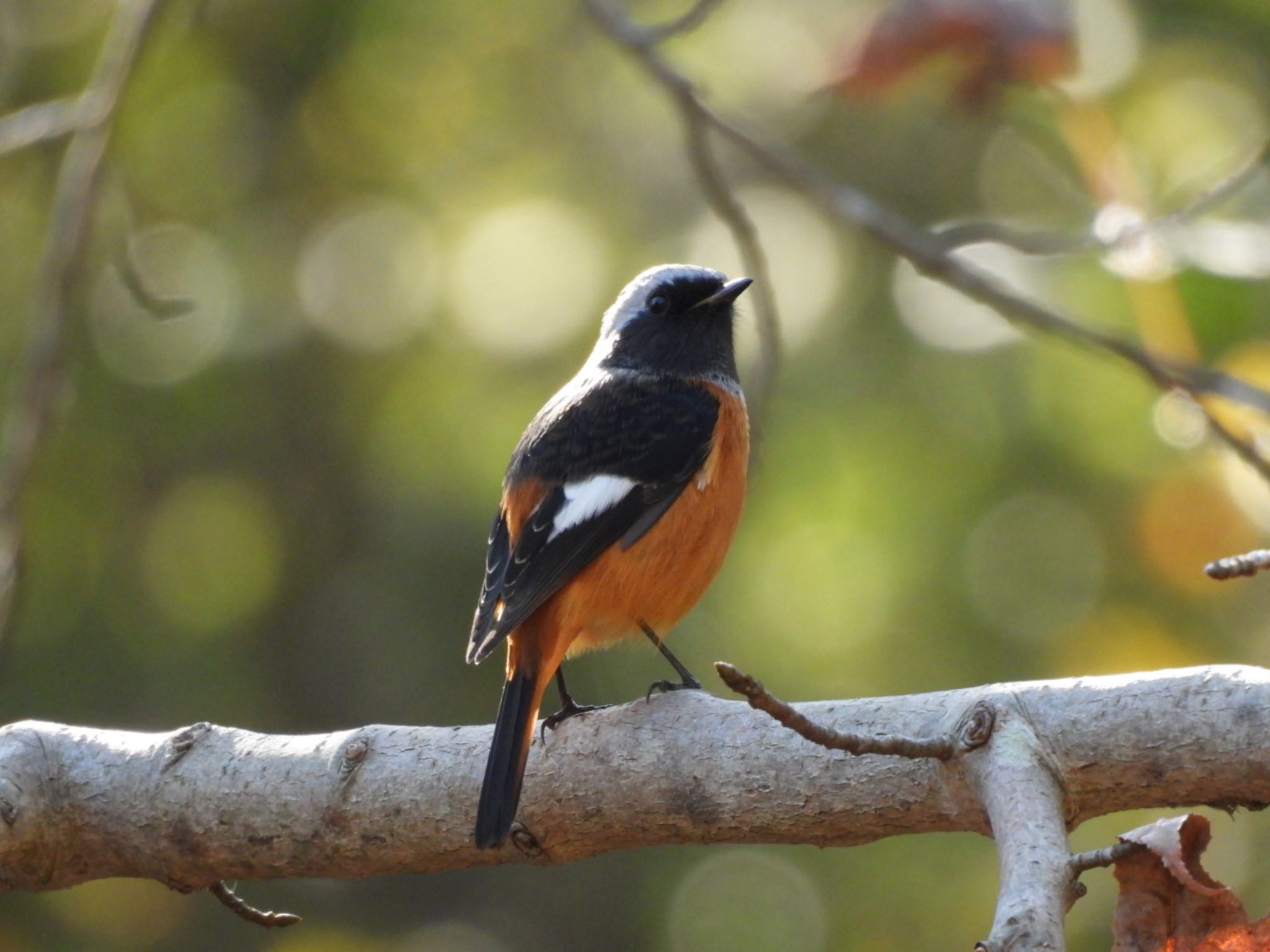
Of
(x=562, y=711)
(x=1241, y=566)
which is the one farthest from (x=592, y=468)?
(x=1241, y=566)

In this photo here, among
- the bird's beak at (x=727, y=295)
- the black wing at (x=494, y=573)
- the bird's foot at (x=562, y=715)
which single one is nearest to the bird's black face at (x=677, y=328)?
the bird's beak at (x=727, y=295)

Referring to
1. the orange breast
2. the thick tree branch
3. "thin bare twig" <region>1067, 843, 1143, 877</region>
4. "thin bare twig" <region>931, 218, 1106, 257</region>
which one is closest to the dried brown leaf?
"thin bare twig" <region>1067, 843, 1143, 877</region>

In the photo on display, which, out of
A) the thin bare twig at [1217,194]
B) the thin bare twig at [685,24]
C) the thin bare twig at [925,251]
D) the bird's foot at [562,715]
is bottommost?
the bird's foot at [562,715]

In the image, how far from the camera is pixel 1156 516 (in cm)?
484

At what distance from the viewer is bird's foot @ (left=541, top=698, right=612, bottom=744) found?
10.4 feet

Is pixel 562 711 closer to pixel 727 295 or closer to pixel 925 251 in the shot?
pixel 925 251

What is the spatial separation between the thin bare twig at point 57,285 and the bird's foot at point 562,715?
1209 mm

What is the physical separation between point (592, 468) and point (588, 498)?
13 centimetres

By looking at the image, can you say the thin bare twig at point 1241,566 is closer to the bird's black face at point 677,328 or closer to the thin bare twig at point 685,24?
the thin bare twig at point 685,24

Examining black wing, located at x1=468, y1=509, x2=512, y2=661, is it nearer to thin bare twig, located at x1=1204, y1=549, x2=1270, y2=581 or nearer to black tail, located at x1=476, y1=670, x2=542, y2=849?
black tail, located at x1=476, y1=670, x2=542, y2=849

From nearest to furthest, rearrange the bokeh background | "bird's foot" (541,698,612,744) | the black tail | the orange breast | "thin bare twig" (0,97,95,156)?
the black tail → "bird's foot" (541,698,612,744) → the orange breast → "thin bare twig" (0,97,95,156) → the bokeh background

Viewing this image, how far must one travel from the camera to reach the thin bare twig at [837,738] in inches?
78.0

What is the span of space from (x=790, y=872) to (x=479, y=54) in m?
3.63

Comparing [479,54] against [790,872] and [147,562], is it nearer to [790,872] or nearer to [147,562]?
[147,562]
